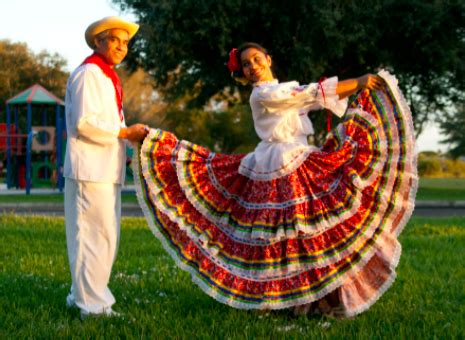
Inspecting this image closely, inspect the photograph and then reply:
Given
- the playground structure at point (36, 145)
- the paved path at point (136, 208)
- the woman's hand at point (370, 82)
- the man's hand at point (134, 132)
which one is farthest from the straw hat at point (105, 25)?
the playground structure at point (36, 145)

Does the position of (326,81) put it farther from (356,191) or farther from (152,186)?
(152,186)

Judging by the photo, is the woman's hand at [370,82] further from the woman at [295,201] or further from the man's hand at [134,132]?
the man's hand at [134,132]

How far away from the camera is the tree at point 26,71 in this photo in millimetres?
41766

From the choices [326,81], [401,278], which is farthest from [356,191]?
[401,278]

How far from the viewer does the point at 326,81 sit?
4.46 metres

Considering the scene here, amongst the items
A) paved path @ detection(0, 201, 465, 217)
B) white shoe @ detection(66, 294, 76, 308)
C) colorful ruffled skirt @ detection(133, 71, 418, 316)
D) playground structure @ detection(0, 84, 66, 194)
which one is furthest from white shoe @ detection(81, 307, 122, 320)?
playground structure @ detection(0, 84, 66, 194)

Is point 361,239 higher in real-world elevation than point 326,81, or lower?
lower

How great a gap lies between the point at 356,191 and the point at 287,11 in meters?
15.4

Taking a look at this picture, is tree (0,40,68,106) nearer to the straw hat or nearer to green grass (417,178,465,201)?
green grass (417,178,465,201)

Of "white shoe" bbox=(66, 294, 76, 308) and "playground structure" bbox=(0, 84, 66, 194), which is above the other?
"playground structure" bbox=(0, 84, 66, 194)

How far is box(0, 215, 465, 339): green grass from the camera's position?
13.3ft

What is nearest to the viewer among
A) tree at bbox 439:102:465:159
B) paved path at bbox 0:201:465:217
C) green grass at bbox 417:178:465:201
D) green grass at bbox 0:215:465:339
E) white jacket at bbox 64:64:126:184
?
green grass at bbox 0:215:465:339

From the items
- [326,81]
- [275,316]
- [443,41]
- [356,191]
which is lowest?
[275,316]

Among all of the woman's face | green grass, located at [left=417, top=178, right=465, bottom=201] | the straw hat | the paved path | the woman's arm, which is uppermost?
the straw hat
